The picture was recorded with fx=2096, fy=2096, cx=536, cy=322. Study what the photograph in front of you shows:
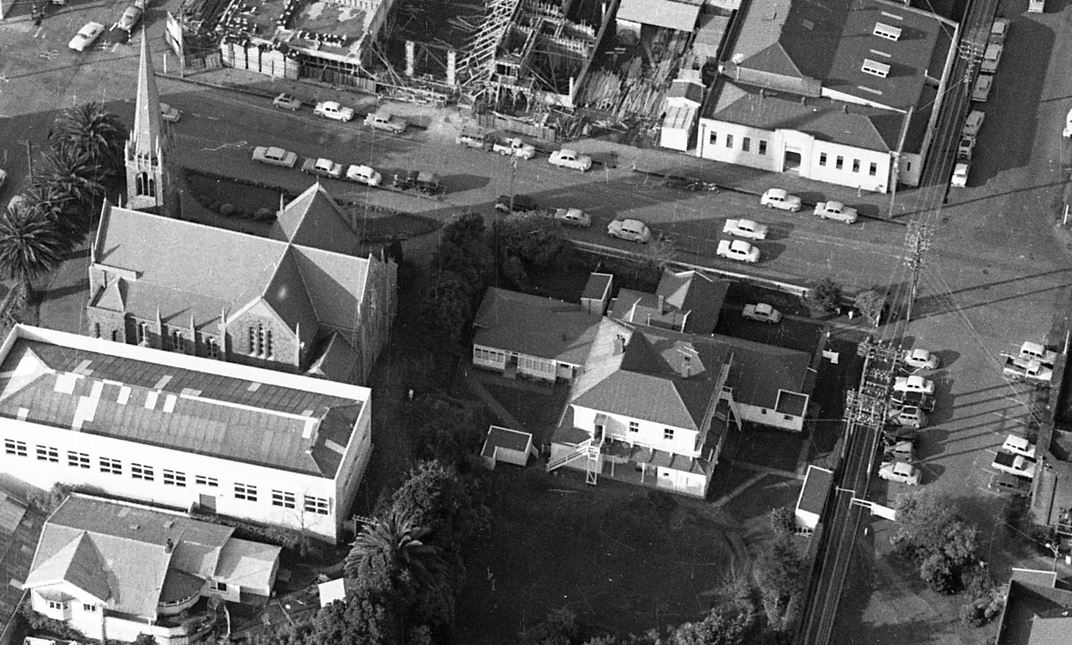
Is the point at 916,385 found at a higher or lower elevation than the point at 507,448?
higher

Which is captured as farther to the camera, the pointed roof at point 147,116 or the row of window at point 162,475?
the pointed roof at point 147,116

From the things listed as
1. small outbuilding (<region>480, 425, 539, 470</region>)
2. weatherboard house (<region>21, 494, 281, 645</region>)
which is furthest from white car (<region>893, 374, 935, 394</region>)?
weatherboard house (<region>21, 494, 281, 645</region>)

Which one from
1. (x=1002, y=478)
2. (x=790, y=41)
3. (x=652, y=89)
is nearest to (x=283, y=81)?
(x=652, y=89)

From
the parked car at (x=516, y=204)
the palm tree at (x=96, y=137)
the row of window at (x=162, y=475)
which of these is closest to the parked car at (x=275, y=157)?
the palm tree at (x=96, y=137)

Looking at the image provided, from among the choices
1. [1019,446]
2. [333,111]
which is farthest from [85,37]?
[1019,446]

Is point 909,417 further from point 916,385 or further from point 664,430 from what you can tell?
point 664,430

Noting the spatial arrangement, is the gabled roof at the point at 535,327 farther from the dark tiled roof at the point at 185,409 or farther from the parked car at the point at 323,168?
the parked car at the point at 323,168

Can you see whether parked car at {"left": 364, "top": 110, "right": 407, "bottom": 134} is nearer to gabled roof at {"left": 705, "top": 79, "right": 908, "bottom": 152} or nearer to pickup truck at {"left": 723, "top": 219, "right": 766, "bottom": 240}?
gabled roof at {"left": 705, "top": 79, "right": 908, "bottom": 152}

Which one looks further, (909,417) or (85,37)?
(85,37)
